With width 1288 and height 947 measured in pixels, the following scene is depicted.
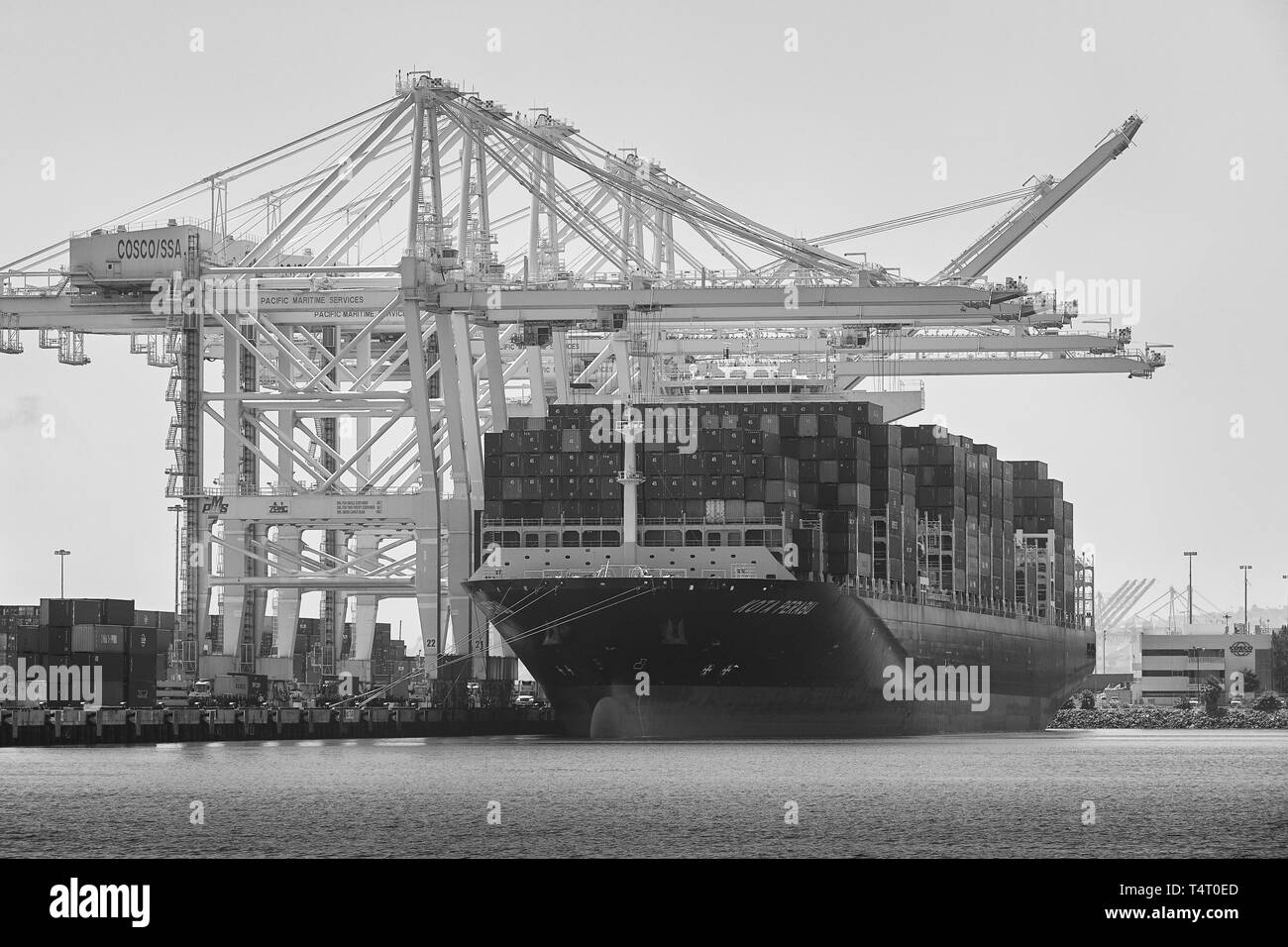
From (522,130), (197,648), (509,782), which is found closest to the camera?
(509,782)

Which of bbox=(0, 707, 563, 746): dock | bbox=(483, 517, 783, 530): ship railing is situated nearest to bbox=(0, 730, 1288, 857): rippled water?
bbox=(0, 707, 563, 746): dock

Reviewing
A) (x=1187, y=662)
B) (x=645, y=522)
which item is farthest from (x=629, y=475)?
(x=1187, y=662)

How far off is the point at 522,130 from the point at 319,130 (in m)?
7.47

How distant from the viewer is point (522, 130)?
78.0m

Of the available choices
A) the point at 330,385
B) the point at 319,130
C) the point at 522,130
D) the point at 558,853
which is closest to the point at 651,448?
the point at 522,130

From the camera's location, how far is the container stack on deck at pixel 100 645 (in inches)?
2928

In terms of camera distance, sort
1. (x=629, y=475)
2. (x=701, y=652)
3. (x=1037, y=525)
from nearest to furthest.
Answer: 1. (x=629, y=475)
2. (x=701, y=652)
3. (x=1037, y=525)

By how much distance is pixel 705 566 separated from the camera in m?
73.4

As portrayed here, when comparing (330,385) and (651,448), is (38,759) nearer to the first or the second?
(651,448)

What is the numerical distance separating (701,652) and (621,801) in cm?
2152

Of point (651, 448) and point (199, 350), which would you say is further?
point (199, 350)

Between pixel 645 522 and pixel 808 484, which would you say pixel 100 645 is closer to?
pixel 645 522

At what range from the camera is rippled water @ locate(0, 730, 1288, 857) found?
43375 millimetres

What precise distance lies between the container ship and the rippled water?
205 centimetres
